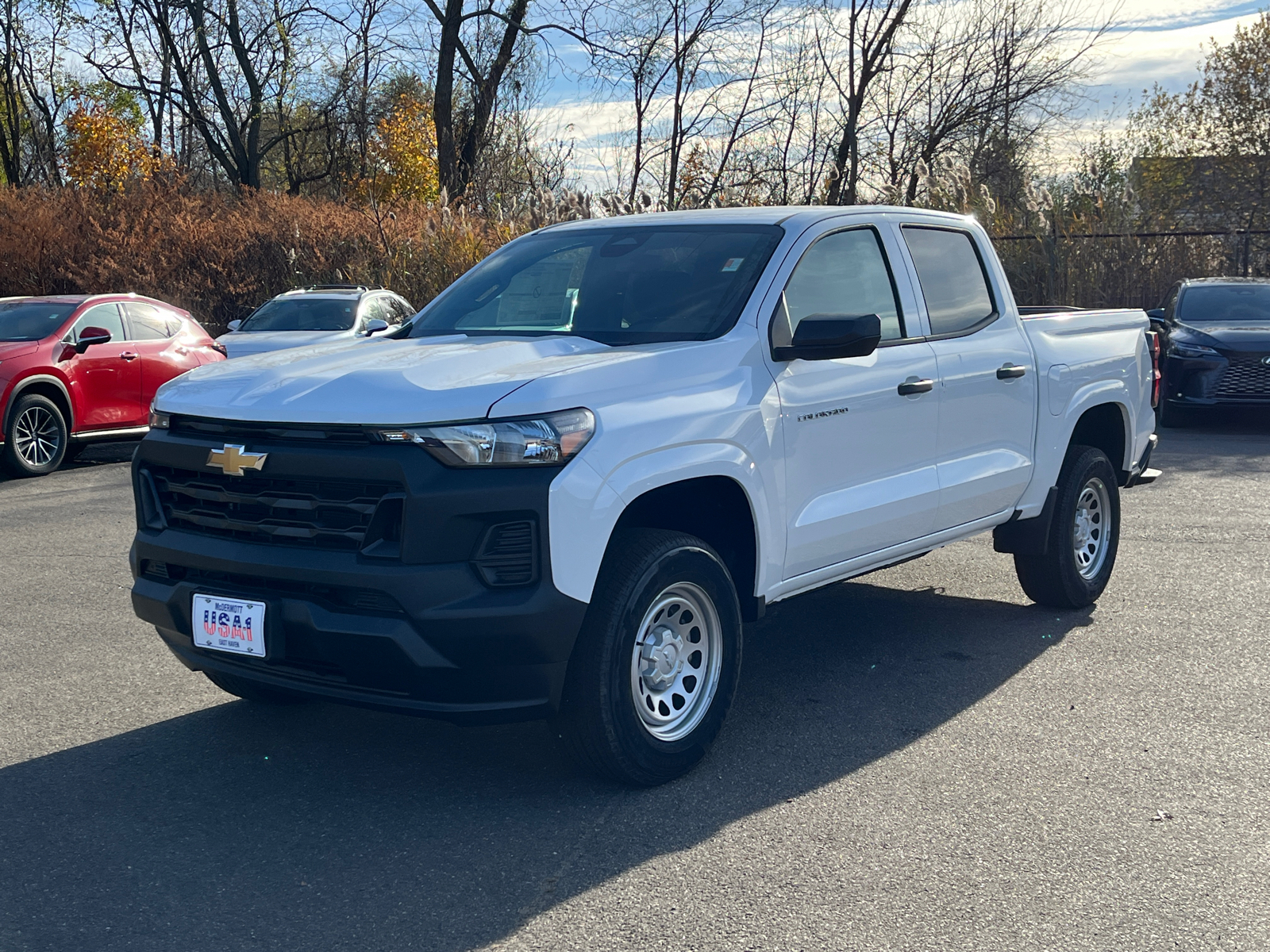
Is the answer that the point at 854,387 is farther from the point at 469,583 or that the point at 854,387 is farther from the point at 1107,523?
the point at 1107,523

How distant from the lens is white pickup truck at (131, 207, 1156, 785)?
12.4 feet

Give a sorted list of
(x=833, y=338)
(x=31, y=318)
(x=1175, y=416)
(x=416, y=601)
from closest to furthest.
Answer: (x=416, y=601)
(x=833, y=338)
(x=31, y=318)
(x=1175, y=416)

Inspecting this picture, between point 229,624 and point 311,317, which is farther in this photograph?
point 311,317

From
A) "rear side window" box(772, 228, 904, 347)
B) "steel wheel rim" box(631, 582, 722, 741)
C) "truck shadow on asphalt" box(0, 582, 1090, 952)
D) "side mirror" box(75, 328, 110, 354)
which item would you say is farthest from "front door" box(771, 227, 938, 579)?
"side mirror" box(75, 328, 110, 354)

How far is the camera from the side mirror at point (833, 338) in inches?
181

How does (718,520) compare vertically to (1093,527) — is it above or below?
above

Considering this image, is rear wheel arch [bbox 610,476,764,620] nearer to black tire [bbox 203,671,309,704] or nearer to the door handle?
the door handle

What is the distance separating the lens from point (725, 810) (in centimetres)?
412

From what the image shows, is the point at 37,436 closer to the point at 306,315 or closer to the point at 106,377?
the point at 106,377

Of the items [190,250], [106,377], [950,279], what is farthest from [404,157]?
[950,279]

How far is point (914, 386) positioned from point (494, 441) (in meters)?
2.23

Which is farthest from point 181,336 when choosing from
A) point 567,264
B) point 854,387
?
point 854,387

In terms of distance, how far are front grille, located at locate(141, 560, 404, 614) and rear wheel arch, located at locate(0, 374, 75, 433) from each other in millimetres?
8706

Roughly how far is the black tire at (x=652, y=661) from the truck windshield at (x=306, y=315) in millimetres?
12394
